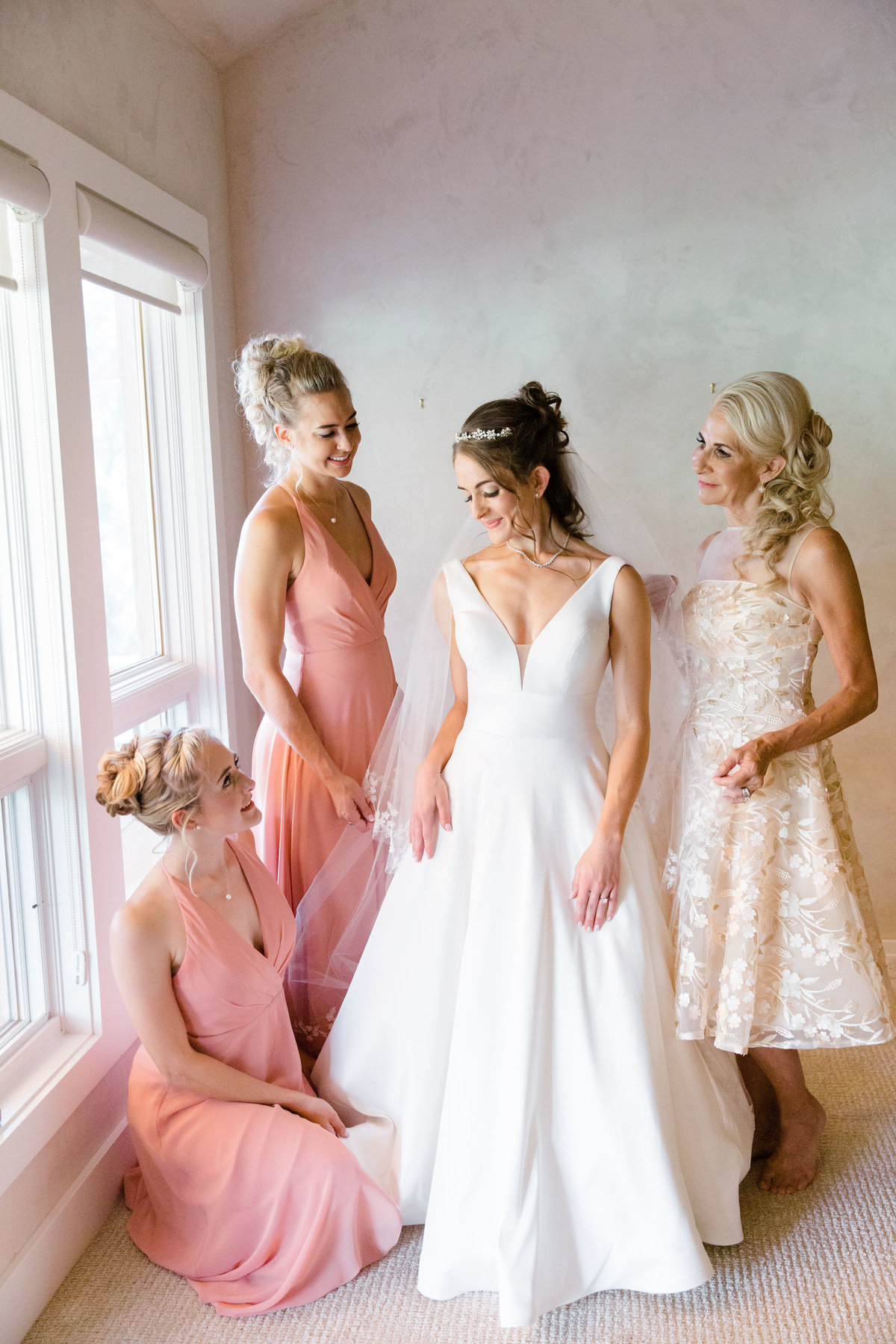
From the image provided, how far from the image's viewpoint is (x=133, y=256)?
7.93 ft

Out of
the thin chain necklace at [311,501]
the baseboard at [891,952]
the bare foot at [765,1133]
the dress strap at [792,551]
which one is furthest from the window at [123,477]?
the baseboard at [891,952]

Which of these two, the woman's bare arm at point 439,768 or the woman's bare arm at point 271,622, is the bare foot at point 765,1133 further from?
the woman's bare arm at point 271,622

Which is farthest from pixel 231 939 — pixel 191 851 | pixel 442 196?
pixel 442 196

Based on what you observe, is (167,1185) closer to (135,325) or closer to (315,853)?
(315,853)

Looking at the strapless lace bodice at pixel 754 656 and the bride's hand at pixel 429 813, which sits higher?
the strapless lace bodice at pixel 754 656

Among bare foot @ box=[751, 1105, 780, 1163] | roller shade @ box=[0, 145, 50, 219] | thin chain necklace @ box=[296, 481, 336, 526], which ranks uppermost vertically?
roller shade @ box=[0, 145, 50, 219]

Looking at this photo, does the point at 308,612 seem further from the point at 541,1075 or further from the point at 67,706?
the point at 541,1075

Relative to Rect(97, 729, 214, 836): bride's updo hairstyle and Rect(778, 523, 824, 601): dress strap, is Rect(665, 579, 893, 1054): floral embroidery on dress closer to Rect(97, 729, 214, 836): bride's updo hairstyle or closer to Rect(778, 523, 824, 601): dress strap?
Rect(778, 523, 824, 601): dress strap

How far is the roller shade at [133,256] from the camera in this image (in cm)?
222

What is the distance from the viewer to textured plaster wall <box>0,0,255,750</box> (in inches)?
80.4

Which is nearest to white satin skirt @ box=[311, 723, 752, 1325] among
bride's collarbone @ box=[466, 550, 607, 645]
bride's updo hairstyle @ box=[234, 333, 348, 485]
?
bride's collarbone @ box=[466, 550, 607, 645]

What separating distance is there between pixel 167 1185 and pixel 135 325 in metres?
2.02

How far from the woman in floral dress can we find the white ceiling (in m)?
1.68

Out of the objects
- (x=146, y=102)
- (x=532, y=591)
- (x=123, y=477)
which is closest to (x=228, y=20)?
(x=146, y=102)
